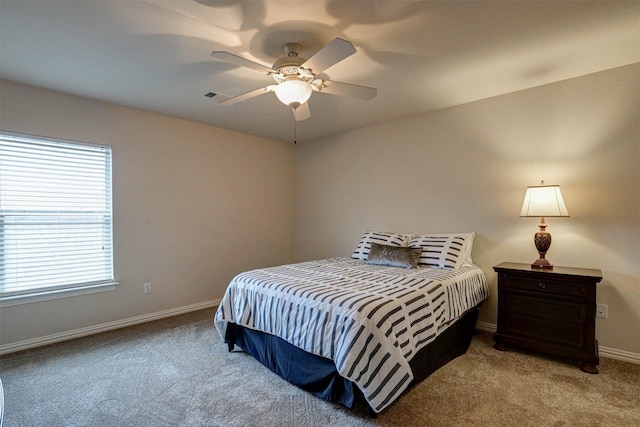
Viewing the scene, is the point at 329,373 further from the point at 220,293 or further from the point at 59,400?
the point at 220,293

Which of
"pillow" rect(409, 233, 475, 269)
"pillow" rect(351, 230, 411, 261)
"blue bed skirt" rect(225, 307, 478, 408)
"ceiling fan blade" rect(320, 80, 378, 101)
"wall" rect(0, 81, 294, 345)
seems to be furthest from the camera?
"pillow" rect(351, 230, 411, 261)

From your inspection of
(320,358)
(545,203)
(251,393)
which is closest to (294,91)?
(320,358)

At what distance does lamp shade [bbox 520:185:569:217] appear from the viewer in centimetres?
260

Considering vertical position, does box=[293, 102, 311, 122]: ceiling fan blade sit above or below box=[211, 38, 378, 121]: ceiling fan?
below

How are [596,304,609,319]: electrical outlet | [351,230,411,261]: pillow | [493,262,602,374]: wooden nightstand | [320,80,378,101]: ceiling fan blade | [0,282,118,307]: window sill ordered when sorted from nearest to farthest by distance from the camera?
[320,80,378,101]: ceiling fan blade → [493,262,602,374]: wooden nightstand → [596,304,609,319]: electrical outlet → [0,282,118,307]: window sill → [351,230,411,261]: pillow

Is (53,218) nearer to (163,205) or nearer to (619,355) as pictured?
(163,205)

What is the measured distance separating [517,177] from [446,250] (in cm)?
100

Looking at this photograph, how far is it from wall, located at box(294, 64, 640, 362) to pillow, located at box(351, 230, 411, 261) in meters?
0.26

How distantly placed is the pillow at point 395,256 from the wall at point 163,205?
207 centimetres

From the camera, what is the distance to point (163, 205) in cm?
374

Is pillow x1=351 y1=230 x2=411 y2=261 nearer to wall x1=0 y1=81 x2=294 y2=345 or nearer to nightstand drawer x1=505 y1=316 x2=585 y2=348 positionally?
nightstand drawer x1=505 y1=316 x2=585 y2=348

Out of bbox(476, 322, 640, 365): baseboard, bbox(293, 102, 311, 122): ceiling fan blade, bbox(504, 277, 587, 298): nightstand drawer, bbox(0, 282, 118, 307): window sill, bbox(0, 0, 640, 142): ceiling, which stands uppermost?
bbox(0, 0, 640, 142): ceiling

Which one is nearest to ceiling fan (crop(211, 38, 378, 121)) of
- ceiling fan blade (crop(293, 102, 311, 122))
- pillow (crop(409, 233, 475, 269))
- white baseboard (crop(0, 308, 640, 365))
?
ceiling fan blade (crop(293, 102, 311, 122))

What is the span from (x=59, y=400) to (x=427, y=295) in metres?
2.58
